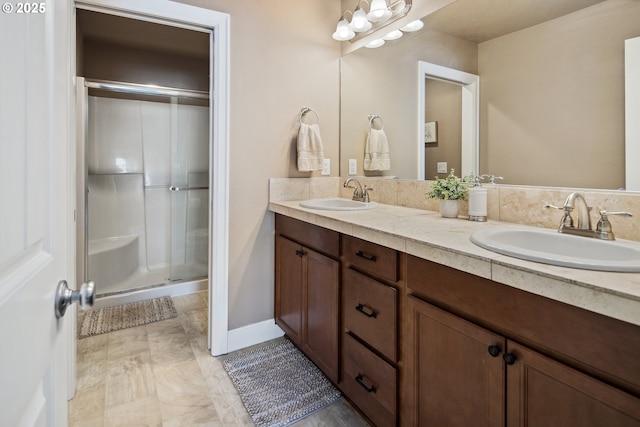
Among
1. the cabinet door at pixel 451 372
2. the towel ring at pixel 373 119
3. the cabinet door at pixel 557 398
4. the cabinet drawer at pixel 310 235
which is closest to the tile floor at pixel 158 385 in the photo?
the cabinet door at pixel 451 372

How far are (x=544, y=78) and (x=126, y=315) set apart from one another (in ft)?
9.68

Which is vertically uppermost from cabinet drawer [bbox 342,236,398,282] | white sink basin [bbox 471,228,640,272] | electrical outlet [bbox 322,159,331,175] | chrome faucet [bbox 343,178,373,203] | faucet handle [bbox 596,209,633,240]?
electrical outlet [bbox 322,159,331,175]

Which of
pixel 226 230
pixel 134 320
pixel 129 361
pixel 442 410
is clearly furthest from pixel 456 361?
pixel 134 320

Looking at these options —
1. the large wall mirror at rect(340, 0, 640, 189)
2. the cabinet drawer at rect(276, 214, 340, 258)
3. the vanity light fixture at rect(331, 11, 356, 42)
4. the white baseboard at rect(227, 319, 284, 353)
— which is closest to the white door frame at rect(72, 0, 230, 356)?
the white baseboard at rect(227, 319, 284, 353)

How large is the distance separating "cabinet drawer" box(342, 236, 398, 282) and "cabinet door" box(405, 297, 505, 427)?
0.14 m

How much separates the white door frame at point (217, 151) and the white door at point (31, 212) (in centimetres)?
133

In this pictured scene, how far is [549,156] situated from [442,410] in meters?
1.02

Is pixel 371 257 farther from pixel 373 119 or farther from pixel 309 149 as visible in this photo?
pixel 373 119

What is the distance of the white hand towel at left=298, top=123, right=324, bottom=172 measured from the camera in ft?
7.20

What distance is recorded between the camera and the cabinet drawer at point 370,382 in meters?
1.26

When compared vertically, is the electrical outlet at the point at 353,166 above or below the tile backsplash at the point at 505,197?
above

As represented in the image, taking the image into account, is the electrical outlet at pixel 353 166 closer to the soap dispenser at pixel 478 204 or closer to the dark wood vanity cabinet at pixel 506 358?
the soap dispenser at pixel 478 204

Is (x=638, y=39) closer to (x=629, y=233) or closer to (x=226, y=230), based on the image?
(x=629, y=233)

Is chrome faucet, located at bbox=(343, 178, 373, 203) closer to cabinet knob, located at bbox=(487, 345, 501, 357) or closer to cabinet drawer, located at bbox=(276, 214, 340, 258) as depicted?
cabinet drawer, located at bbox=(276, 214, 340, 258)
